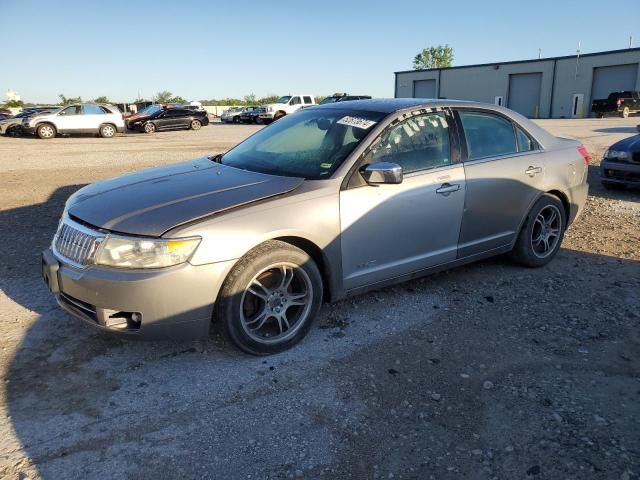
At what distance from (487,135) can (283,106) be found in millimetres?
30216

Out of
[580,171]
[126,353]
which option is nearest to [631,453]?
[126,353]

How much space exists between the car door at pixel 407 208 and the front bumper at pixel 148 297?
101cm

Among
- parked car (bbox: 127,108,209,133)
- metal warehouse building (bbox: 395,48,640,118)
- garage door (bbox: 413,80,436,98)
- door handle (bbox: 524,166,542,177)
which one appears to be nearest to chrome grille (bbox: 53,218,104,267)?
door handle (bbox: 524,166,542,177)

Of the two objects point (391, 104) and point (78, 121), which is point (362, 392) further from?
point (78, 121)

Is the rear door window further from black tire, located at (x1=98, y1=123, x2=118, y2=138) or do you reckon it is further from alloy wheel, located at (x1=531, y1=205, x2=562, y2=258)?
black tire, located at (x1=98, y1=123, x2=118, y2=138)

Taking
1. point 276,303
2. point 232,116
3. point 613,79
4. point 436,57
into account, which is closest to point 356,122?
point 276,303

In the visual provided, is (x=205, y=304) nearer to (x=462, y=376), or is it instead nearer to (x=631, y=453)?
(x=462, y=376)

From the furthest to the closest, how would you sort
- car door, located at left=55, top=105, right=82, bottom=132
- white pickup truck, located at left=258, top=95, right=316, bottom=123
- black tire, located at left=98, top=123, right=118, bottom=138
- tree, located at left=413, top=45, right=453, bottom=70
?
tree, located at left=413, top=45, right=453, bottom=70
white pickup truck, located at left=258, top=95, right=316, bottom=123
black tire, located at left=98, top=123, right=118, bottom=138
car door, located at left=55, top=105, right=82, bottom=132

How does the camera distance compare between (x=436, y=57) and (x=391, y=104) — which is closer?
(x=391, y=104)

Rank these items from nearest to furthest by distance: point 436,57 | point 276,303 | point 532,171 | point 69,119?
point 276,303 → point 532,171 → point 69,119 → point 436,57

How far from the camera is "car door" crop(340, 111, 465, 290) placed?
368 cm

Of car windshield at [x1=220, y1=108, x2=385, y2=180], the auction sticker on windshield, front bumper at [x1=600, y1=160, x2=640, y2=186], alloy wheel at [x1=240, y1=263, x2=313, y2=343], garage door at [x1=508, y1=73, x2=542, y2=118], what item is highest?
garage door at [x1=508, y1=73, x2=542, y2=118]

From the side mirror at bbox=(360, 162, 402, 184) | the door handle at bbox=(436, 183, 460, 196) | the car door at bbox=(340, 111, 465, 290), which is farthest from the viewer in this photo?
the door handle at bbox=(436, 183, 460, 196)

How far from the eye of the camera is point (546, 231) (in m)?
5.14
